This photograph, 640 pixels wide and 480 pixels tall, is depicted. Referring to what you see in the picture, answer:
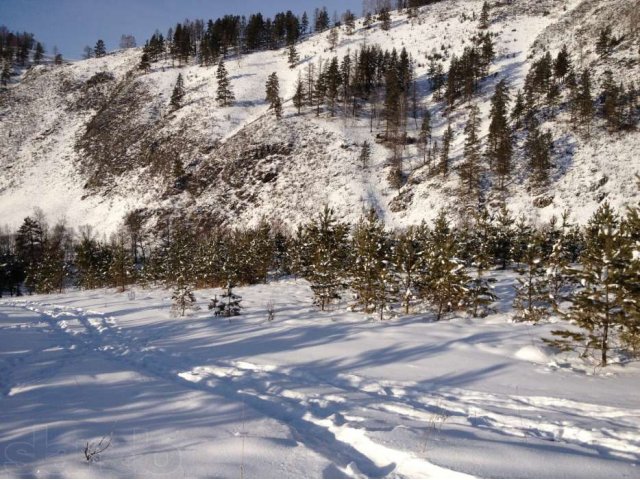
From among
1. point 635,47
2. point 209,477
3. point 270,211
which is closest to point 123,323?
point 209,477

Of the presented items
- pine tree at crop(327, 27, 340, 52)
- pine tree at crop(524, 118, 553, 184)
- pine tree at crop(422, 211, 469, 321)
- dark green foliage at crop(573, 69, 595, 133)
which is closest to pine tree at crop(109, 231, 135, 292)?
pine tree at crop(422, 211, 469, 321)

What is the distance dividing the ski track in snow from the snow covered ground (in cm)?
3

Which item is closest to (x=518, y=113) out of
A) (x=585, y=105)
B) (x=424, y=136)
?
(x=585, y=105)

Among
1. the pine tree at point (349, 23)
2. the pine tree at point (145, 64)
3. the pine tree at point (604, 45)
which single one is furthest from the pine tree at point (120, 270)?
the pine tree at point (349, 23)

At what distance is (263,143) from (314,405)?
229 ft

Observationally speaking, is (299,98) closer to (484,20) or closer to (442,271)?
(484,20)

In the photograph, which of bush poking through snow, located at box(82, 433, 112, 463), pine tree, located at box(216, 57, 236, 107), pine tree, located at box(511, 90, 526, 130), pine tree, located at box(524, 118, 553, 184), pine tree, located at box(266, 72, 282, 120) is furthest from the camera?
pine tree, located at box(216, 57, 236, 107)

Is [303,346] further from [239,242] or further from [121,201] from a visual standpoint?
[121,201]

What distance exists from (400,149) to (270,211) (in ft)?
95.8

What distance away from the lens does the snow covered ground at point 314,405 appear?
414 cm

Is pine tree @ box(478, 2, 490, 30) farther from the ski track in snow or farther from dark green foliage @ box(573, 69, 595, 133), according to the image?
the ski track in snow

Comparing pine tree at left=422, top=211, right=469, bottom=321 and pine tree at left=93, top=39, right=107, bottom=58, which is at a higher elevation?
pine tree at left=93, top=39, right=107, bottom=58

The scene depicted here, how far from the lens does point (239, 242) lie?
1569 inches

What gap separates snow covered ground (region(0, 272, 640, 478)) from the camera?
4141 mm
